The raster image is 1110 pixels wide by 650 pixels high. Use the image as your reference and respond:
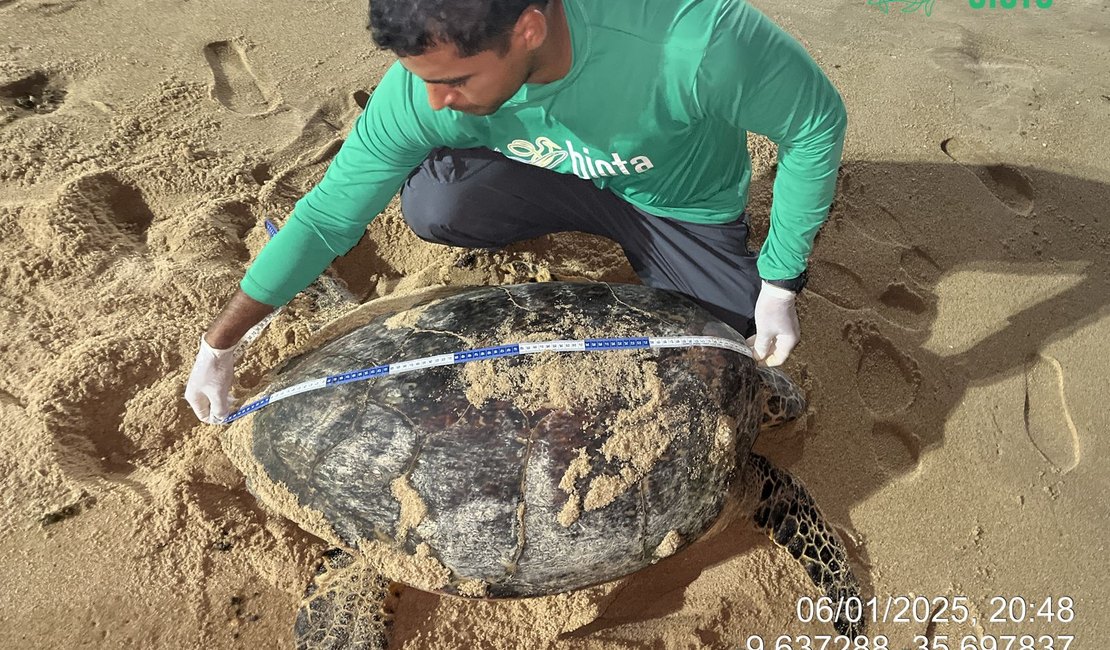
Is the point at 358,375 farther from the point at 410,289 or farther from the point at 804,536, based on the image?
the point at 804,536

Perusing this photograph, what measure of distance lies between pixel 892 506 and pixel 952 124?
6.92 ft

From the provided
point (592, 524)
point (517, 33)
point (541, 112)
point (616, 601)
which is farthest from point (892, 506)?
point (517, 33)

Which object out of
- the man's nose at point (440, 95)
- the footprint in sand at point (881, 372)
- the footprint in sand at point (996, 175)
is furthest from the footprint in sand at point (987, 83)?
the man's nose at point (440, 95)

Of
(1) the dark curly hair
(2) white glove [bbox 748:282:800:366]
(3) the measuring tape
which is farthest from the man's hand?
(2) white glove [bbox 748:282:800:366]

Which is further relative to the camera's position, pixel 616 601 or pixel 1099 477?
pixel 1099 477

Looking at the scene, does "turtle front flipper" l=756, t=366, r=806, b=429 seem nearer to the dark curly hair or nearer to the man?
the man

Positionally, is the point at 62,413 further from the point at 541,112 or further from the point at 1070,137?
the point at 1070,137

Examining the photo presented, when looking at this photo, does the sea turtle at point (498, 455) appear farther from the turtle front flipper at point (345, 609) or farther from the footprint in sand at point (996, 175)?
the footprint in sand at point (996, 175)

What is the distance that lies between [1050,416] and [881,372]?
60 centimetres

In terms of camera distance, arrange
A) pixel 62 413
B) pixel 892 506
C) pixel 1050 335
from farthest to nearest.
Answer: pixel 1050 335 → pixel 892 506 → pixel 62 413

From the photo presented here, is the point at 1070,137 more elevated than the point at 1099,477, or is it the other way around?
the point at 1070,137

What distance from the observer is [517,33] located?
117 centimetres

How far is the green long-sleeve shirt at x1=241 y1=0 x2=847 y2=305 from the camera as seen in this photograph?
1.40m

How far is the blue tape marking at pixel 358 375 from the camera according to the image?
1.60 m
